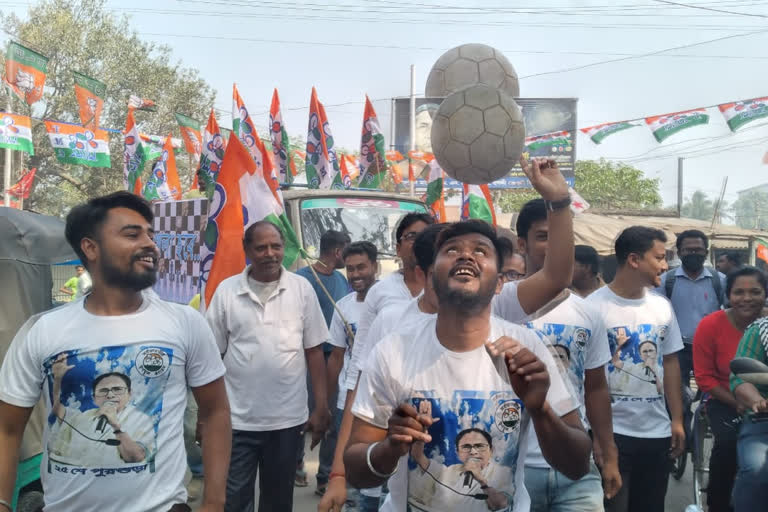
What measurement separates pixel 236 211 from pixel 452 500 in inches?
156

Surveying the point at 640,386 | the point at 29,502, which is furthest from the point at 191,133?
the point at 640,386

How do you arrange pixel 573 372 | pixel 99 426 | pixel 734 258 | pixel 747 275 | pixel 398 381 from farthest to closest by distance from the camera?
pixel 734 258, pixel 747 275, pixel 573 372, pixel 99 426, pixel 398 381

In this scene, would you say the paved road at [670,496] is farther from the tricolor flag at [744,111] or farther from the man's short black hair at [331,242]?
the tricolor flag at [744,111]

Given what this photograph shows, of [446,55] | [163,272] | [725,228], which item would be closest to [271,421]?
[446,55]

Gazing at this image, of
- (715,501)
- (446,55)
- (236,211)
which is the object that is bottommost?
(715,501)

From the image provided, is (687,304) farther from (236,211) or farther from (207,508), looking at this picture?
(207,508)

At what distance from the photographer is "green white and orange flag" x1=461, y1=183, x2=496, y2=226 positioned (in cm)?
1098

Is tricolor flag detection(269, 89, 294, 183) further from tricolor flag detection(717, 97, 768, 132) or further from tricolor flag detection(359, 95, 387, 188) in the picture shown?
tricolor flag detection(717, 97, 768, 132)

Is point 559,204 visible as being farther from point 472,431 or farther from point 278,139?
point 278,139

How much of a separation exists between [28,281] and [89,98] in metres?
14.7

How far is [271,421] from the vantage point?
15.8ft

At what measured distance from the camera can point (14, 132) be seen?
59.5 ft

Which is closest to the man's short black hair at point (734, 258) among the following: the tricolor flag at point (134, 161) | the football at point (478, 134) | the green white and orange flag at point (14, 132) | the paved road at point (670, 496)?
the paved road at point (670, 496)

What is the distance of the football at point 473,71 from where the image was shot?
568cm
